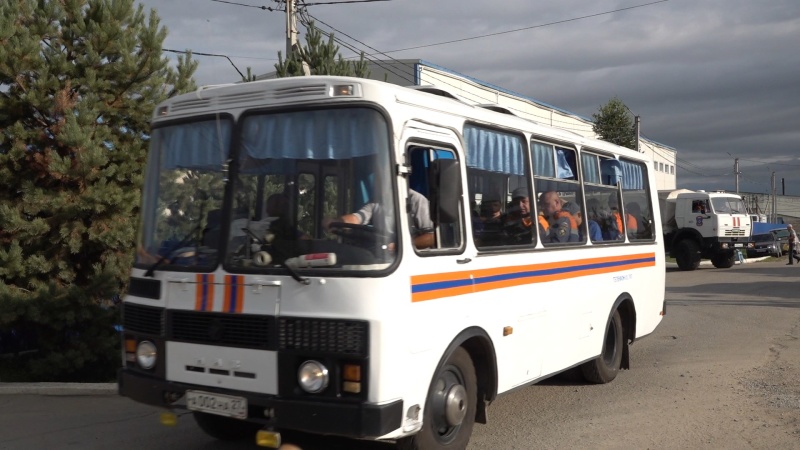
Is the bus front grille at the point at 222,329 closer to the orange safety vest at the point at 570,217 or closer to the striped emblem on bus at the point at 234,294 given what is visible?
Result: the striped emblem on bus at the point at 234,294

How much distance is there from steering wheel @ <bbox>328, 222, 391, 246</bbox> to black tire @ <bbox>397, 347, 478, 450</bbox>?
3.42ft

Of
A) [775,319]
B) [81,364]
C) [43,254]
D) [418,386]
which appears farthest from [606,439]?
[775,319]

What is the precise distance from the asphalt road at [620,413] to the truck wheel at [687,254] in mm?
17223

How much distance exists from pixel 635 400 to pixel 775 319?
754 centimetres

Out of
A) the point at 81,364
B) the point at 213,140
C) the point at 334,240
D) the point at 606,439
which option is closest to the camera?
the point at 334,240

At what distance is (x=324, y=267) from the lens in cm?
518

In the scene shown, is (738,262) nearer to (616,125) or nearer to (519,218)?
(616,125)

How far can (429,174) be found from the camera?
5531 millimetres

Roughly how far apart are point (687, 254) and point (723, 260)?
1.46m

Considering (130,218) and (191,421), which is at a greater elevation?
(130,218)

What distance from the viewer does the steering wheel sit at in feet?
17.1

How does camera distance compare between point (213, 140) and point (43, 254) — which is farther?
point (43, 254)

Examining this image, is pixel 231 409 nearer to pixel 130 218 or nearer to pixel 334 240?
pixel 334 240

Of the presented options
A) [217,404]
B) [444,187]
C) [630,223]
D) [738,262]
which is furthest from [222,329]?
[738,262]
